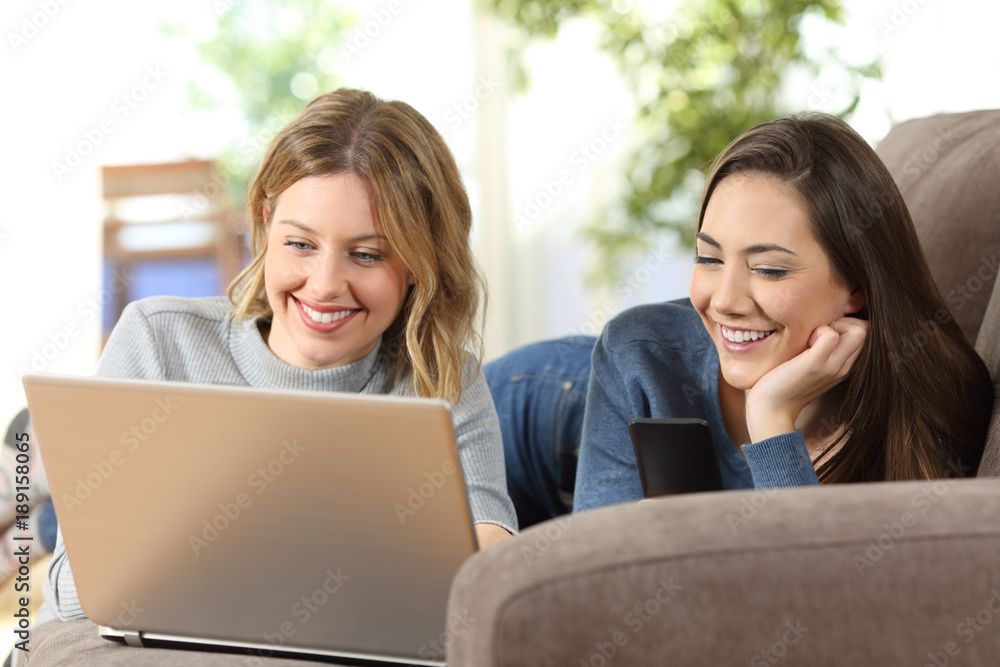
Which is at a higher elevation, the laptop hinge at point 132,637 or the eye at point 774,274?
the eye at point 774,274

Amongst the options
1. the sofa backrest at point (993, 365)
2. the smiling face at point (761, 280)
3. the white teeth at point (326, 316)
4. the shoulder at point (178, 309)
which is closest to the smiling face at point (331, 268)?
the white teeth at point (326, 316)

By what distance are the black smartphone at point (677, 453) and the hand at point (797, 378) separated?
0.22m

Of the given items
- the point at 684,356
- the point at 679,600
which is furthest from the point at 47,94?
the point at 679,600

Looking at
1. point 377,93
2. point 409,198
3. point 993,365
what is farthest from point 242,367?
point 377,93

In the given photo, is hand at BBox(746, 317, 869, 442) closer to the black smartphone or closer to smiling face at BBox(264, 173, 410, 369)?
the black smartphone

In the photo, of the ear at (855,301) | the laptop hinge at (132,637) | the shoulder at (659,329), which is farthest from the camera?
the shoulder at (659,329)

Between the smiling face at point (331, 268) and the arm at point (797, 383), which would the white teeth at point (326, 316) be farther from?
the arm at point (797, 383)

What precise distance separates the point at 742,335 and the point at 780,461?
0.59 ft

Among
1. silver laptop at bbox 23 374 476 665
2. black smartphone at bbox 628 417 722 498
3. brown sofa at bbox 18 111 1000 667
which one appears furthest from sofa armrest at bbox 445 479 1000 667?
black smartphone at bbox 628 417 722 498

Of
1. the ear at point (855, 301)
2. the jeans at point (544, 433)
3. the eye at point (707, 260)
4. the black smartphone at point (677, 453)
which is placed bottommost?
the jeans at point (544, 433)

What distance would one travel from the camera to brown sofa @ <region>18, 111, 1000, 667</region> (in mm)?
702

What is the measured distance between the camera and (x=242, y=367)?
1413 millimetres

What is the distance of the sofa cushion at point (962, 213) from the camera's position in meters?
1.53

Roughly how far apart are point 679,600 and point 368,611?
12.6 inches
